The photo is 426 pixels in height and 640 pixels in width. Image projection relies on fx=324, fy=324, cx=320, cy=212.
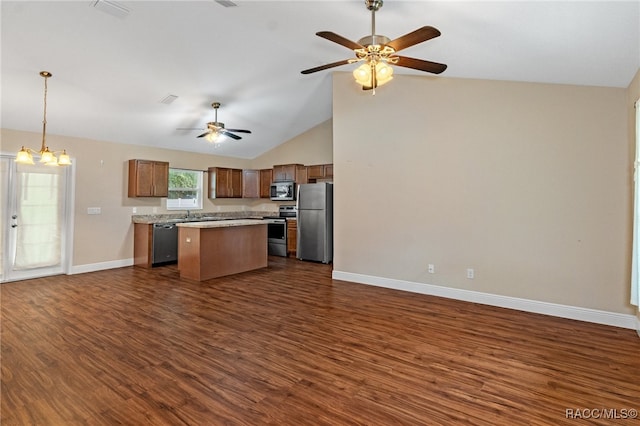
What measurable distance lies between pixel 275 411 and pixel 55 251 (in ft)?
18.9

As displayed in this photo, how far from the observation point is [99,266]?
6098 millimetres

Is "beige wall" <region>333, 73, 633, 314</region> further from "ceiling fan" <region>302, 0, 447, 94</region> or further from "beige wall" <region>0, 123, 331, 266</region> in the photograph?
"beige wall" <region>0, 123, 331, 266</region>

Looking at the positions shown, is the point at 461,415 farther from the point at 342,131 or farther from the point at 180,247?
the point at 180,247

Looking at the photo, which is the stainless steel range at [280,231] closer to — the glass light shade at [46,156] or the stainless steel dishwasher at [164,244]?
the stainless steel dishwasher at [164,244]

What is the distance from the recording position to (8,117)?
4.84 meters

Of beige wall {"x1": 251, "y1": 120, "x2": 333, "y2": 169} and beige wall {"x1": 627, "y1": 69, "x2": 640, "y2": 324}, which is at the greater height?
beige wall {"x1": 251, "y1": 120, "x2": 333, "y2": 169}

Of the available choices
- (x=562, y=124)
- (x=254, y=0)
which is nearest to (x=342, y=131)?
(x=254, y=0)

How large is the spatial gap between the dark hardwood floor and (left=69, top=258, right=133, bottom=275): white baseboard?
1.44 m

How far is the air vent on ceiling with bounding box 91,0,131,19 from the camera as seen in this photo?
2972mm

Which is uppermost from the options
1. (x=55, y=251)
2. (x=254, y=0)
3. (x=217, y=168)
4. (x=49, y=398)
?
(x=254, y=0)

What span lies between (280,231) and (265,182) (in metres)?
1.51

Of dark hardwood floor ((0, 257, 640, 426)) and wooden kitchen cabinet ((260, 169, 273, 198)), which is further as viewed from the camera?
wooden kitchen cabinet ((260, 169, 273, 198))

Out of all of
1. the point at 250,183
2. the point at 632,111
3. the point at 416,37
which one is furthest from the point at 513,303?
the point at 250,183

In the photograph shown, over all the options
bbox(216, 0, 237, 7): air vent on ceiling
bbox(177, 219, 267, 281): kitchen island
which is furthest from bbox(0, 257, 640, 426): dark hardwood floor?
bbox(216, 0, 237, 7): air vent on ceiling
